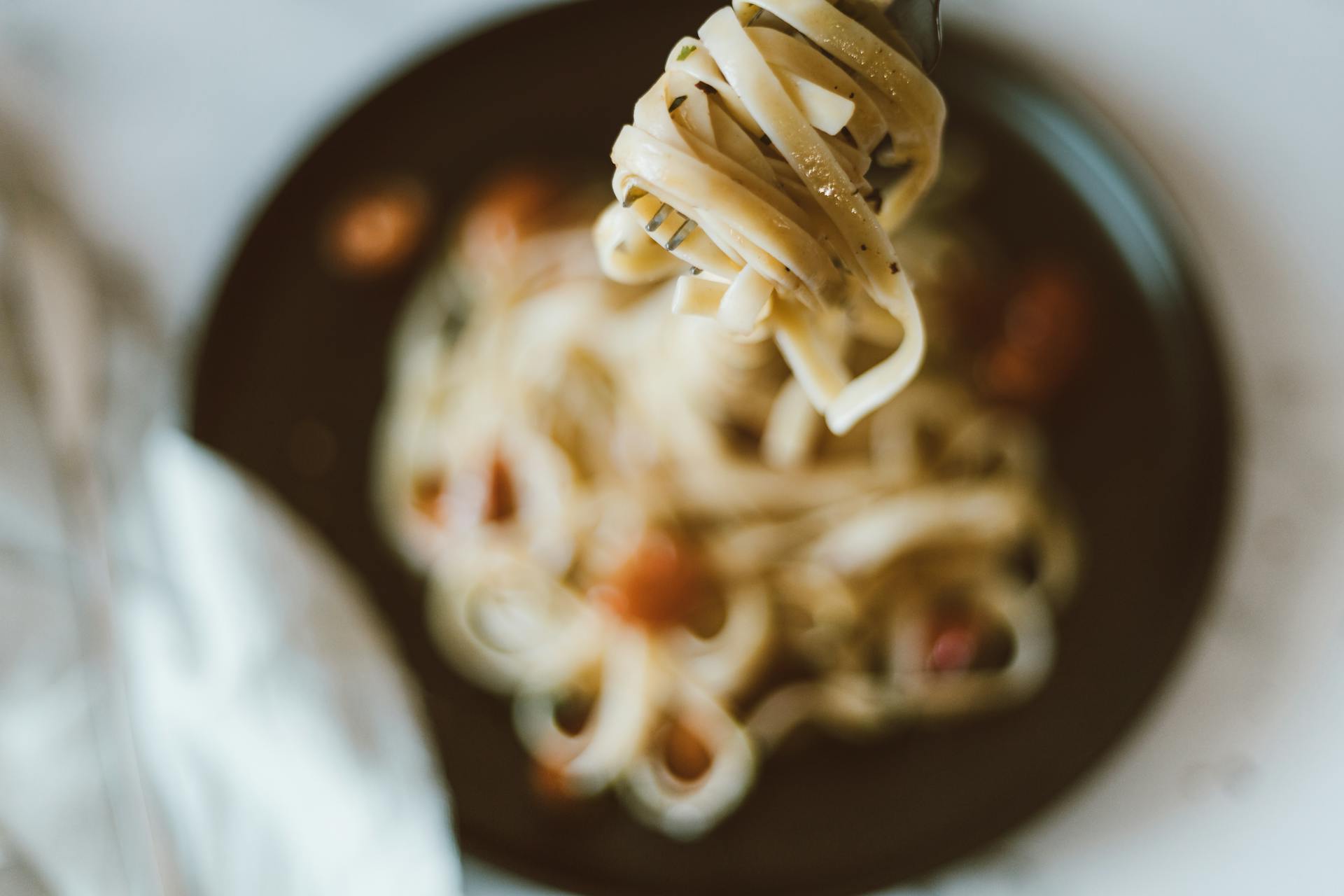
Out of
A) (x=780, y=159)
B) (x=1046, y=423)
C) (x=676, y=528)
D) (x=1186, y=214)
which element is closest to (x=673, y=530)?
(x=676, y=528)

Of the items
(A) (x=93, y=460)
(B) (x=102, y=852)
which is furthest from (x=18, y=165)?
(B) (x=102, y=852)

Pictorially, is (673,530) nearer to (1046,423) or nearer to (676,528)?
(676,528)

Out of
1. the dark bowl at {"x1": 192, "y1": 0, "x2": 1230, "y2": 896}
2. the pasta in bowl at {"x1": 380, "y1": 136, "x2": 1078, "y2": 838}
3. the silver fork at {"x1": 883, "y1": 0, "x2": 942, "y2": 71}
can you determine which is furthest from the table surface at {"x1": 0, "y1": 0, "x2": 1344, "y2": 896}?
the silver fork at {"x1": 883, "y1": 0, "x2": 942, "y2": 71}

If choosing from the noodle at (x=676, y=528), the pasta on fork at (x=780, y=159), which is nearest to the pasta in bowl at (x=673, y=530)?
the noodle at (x=676, y=528)

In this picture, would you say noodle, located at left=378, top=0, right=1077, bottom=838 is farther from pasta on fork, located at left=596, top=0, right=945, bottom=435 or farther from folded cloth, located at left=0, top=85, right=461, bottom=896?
pasta on fork, located at left=596, top=0, right=945, bottom=435

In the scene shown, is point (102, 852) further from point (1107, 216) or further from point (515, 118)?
point (1107, 216)

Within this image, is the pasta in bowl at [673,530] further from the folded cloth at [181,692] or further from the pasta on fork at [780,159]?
the pasta on fork at [780,159]
